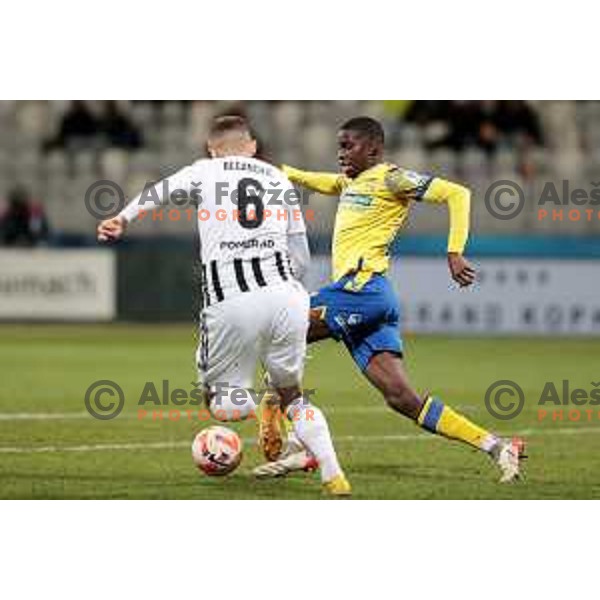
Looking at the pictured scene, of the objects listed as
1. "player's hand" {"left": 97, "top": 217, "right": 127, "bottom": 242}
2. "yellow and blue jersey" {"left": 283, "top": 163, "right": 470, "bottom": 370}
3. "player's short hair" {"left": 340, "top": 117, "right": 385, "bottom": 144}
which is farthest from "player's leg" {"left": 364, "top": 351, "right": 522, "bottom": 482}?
"player's hand" {"left": 97, "top": 217, "right": 127, "bottom": 242}

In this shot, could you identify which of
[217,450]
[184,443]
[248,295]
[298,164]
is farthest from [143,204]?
[298,164]

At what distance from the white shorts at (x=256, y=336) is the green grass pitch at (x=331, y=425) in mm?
650

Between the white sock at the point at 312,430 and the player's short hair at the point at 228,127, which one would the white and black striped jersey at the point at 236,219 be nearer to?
the player's short hair at the point at 228,127

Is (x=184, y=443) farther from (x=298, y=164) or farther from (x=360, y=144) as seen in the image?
(x=298, y=164)

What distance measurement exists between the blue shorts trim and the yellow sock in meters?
0.35

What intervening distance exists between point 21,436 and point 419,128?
41.5 feet

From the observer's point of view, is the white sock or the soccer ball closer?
the white sock

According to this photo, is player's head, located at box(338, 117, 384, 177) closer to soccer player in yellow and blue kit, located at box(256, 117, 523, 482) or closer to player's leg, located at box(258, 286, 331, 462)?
soccer player in yellow and blue kit, located at box(256, 117, 523, 482)

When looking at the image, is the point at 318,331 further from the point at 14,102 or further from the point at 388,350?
the point at 14,102

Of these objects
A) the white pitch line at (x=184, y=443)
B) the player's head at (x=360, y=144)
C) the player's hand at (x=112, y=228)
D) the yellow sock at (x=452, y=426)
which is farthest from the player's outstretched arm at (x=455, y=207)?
the white pitch line at (x=184, y=443)

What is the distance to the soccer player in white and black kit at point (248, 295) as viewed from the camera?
7.29m

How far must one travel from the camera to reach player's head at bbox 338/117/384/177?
8141 mm

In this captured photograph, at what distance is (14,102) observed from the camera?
22.5 m

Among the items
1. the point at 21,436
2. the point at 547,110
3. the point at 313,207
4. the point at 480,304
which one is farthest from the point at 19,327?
the point at 21,436
